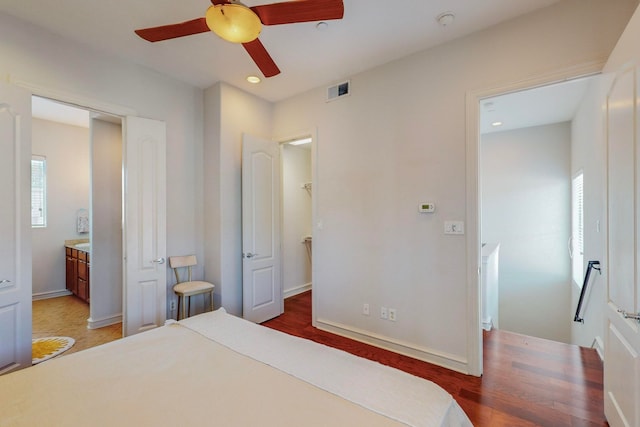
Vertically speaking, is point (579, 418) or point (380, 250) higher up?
point (380, 250)

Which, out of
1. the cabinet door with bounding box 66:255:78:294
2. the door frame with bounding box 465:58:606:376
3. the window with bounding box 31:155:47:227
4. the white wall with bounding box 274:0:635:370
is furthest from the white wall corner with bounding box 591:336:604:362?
the window with bounding box 31:155:47:227

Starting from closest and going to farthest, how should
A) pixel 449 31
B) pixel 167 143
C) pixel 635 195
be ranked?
1. pixel 635 195
2. pixel 449 31
3. pixel 167 143

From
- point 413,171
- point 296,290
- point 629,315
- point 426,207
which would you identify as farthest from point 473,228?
point 296,290

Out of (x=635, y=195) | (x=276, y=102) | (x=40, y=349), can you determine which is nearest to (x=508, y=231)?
(x=635, y=195)

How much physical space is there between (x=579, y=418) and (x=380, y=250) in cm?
179

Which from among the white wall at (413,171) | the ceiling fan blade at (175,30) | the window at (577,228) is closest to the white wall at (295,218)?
the white wall at (413,171)

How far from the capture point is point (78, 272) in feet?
14.2

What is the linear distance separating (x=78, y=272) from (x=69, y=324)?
1.17m

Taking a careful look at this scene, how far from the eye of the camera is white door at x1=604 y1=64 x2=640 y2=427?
4.51 feet

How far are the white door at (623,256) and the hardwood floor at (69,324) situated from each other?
4194 millimetres

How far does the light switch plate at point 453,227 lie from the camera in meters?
2.41

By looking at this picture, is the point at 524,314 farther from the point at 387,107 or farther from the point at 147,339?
the point at 147,339

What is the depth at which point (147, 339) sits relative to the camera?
5.46 ft

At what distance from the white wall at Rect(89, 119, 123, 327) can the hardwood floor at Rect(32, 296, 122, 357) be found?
0.20 meters
